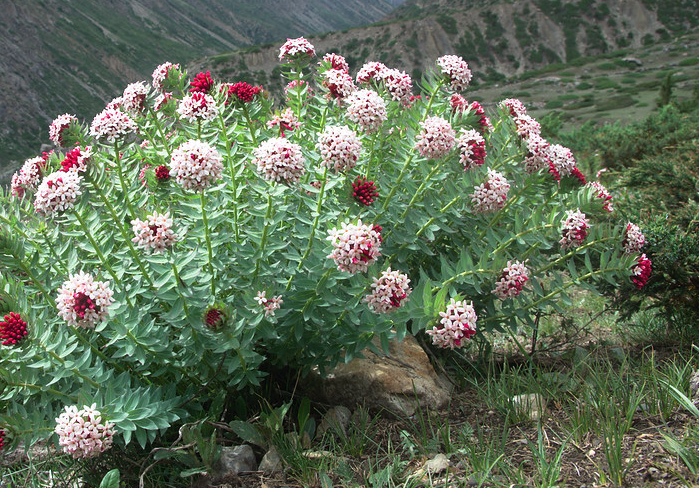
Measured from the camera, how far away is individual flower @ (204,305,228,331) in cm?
292

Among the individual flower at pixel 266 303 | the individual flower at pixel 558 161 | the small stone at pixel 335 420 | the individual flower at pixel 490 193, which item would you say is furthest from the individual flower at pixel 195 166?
the individual flower at pixel 558 161

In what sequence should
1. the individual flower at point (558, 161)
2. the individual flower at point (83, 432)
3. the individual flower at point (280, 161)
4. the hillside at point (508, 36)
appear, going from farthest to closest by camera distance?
the hillside at point (508, 36) < the individual flower at point (558, 161) < the individual flower at point (280, 161) < the individual flower at point (83, 432)

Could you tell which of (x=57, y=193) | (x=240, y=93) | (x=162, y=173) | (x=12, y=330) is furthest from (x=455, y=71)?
(x=12, y=330)

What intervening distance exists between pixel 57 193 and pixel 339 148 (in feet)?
5.43

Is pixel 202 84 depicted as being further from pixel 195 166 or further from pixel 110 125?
pixel 195 166

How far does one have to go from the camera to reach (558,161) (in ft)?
12.6

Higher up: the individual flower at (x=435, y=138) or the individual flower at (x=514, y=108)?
the individual flower at (x=514, y=108)

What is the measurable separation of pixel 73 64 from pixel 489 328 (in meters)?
103

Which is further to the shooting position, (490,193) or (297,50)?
(297,50)

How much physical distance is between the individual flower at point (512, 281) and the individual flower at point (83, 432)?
2414 mm

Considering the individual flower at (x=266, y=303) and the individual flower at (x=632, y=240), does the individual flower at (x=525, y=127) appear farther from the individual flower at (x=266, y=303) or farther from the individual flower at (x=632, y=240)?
the individual flower at (x=266, y=303)

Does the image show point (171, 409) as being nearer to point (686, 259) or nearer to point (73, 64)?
point (686, 259)

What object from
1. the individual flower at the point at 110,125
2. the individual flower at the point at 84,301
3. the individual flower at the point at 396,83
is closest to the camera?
the individual flower at the point at 84,301

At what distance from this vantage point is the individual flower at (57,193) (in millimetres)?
2965
